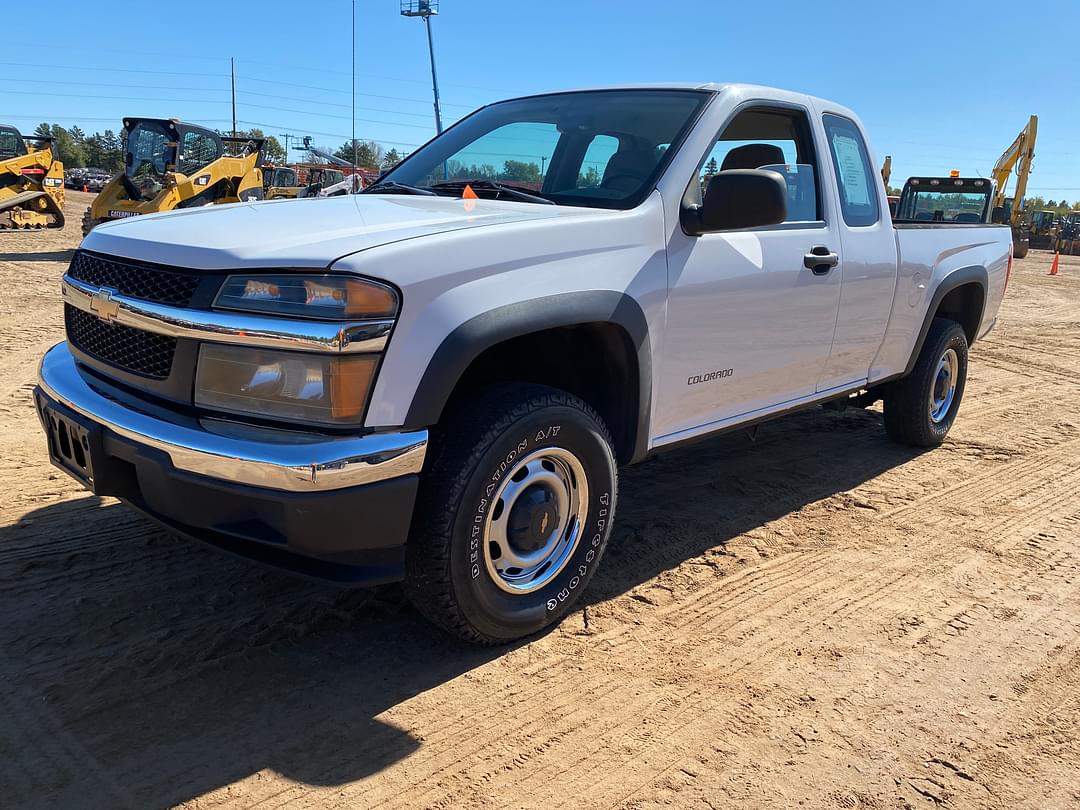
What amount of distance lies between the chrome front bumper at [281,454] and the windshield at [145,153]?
15.2m

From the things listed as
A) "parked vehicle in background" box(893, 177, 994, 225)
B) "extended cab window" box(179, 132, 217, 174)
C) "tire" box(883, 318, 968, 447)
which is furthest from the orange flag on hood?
"parked vehicle in background" box(893, 177, 994, 225)

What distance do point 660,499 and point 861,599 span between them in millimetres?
Answer: 1255

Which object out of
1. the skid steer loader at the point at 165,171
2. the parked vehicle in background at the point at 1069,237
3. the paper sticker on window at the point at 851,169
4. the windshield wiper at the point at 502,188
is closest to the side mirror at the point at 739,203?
the windshield wiper at the point at 502,188

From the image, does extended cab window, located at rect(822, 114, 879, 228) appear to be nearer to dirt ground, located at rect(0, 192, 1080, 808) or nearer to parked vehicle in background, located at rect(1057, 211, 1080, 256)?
dirt ground, located at rect(0, 192, 1080, 808)

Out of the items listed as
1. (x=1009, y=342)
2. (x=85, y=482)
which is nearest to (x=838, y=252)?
(x=85, y=482)

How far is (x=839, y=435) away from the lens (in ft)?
19.8

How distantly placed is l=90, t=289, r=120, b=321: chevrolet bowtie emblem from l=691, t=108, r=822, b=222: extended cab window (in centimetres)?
248

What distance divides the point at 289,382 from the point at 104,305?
2.65ft

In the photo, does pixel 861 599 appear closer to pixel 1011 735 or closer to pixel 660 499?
pixel 1011 735

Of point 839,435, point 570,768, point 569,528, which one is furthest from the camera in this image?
point 839,435

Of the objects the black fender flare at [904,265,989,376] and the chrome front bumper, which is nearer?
the chrome front bumper

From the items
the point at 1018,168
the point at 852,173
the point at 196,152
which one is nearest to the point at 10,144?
the point at 196,152

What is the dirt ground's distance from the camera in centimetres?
233

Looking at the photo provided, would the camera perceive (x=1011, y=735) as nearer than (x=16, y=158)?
Yes
